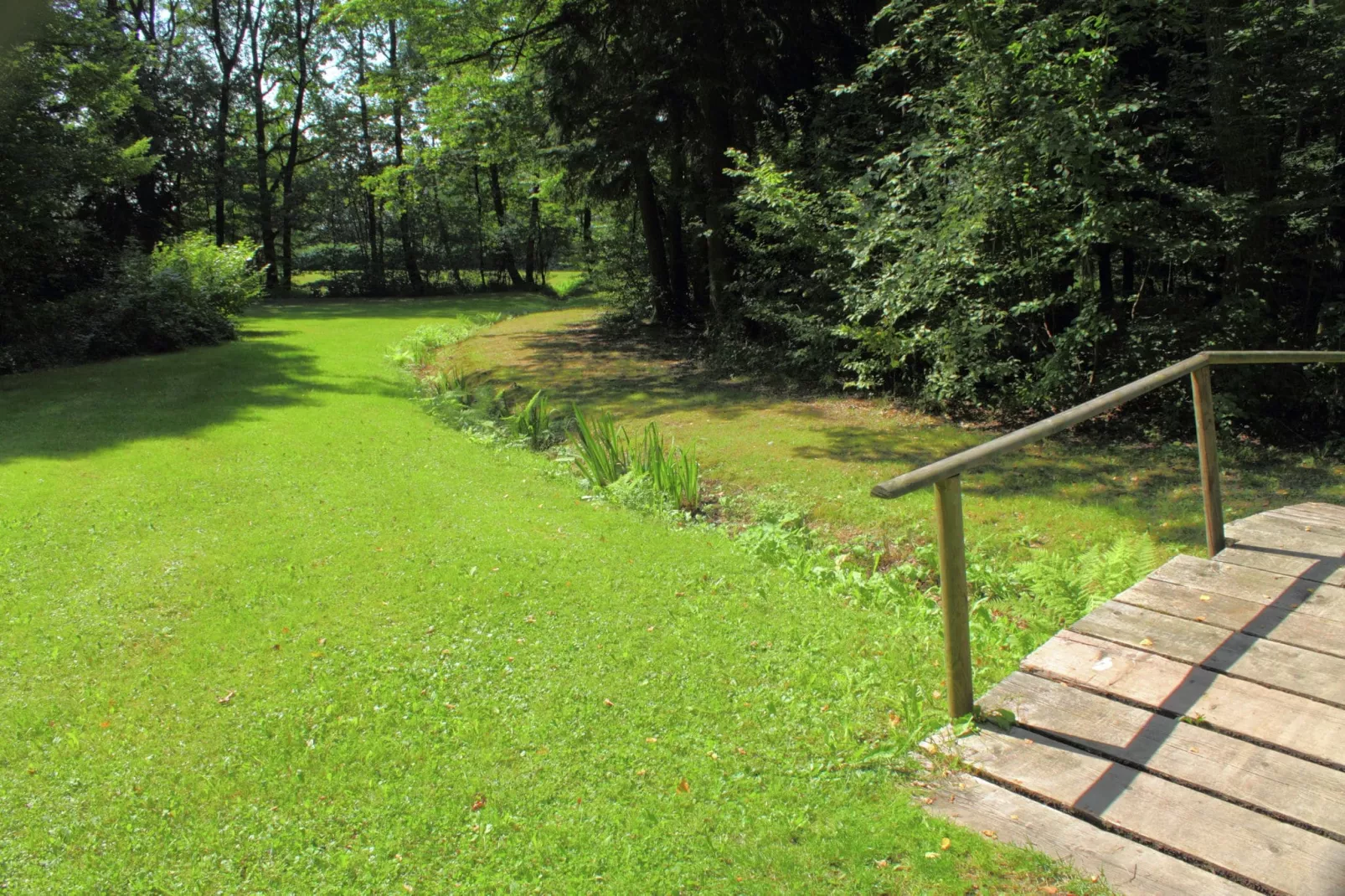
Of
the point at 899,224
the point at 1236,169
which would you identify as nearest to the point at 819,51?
the point at 899,224

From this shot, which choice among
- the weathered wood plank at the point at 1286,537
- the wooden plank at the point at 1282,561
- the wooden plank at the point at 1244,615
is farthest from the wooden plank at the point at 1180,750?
the weathered wood plank at the point at 1286,537

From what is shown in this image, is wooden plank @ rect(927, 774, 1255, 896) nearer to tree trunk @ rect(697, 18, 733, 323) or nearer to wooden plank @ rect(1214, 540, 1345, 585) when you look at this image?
wooden plank @ rect(1214, 540, 1345, 585)

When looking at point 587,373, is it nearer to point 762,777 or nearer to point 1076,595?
point 1076,595

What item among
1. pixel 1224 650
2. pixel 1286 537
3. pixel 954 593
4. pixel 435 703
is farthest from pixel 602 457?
pixel 1224 650

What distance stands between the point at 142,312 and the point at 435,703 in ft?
50.9

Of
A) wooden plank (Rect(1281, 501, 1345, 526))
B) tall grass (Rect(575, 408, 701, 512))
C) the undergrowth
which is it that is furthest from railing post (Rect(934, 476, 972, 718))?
tall grass (Rect(575, 408, 701, 512))

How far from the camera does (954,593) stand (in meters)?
3.08

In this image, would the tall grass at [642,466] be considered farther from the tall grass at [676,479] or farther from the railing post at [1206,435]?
the railing post at [1206,435]

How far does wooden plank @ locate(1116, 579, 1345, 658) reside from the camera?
3.58 m

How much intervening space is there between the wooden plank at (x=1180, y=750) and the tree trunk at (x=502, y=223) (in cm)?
3591

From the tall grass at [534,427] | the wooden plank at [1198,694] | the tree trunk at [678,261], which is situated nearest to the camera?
the wooden plank at [1198,694]

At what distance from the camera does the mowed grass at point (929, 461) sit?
21.3 feet

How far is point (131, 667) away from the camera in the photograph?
420 cm

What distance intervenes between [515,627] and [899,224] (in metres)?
7.75
